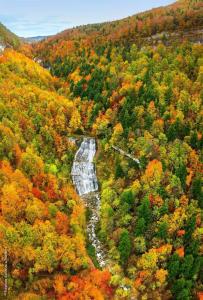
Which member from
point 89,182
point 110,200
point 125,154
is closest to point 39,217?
point 110,200

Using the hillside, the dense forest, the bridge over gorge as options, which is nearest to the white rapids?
the dense forest

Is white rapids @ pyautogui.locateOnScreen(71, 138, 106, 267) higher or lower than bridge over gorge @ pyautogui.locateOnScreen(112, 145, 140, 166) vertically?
lower

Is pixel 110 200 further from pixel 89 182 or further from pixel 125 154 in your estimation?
pixel 125 154

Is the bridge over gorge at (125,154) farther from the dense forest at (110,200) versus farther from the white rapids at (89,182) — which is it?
the white rapids at (89,182)

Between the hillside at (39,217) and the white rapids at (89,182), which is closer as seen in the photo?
the hillside at (39,217)

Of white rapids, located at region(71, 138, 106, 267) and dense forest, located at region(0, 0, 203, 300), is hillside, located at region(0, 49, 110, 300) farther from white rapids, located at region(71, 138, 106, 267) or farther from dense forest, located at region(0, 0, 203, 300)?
white rapids, located at region(71, 138, 106, 267)

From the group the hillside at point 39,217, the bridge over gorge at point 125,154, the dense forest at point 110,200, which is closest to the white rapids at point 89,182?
the dense forest at point 110,200

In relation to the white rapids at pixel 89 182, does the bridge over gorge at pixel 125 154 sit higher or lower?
higher

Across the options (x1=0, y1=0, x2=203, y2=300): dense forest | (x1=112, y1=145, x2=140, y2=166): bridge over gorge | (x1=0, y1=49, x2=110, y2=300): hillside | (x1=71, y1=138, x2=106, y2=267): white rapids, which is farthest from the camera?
(x1=112, y1=145, x2=140, y2=166): bridge over gorge
